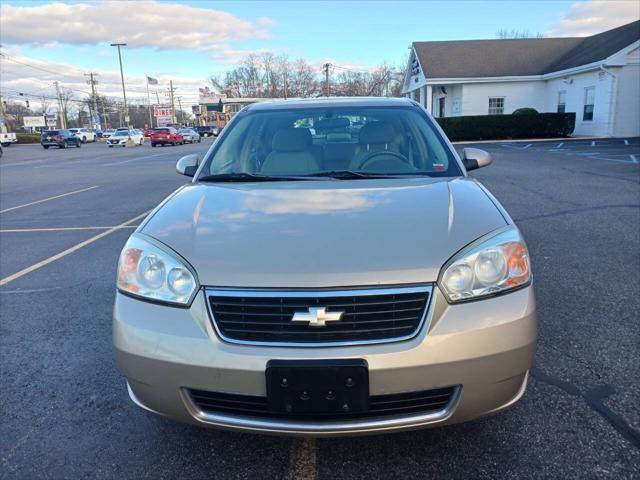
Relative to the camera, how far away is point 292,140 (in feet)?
11.7

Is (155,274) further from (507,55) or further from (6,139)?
(6,139)

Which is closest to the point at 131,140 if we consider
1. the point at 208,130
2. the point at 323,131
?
the point at 208,130

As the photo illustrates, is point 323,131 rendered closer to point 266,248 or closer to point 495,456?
point 266,248

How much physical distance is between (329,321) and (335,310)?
0.05 metres

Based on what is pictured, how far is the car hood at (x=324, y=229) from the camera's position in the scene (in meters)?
2.00

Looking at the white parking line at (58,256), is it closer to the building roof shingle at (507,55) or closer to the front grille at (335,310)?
the front grille at (335,310)

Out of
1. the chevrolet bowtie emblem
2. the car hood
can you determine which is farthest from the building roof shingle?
the chevrolet bowtie emblem

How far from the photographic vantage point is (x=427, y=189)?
2.74 metres

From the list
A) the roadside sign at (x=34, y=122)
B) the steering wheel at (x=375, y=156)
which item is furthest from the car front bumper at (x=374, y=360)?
the roadside sign at (x=34, y=122)

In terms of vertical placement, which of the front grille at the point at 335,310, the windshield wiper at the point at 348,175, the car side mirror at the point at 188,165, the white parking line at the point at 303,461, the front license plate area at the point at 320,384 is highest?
the car side mirror at the point at 188,165

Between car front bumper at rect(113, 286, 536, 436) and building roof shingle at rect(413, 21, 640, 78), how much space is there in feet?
91.2

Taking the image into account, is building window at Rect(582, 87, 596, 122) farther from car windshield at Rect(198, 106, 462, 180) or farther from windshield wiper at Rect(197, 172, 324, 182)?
windshield wiper at Rect(197, 172, 324, 182)

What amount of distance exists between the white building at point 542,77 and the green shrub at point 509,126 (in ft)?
3.27

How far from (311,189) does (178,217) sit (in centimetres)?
74
